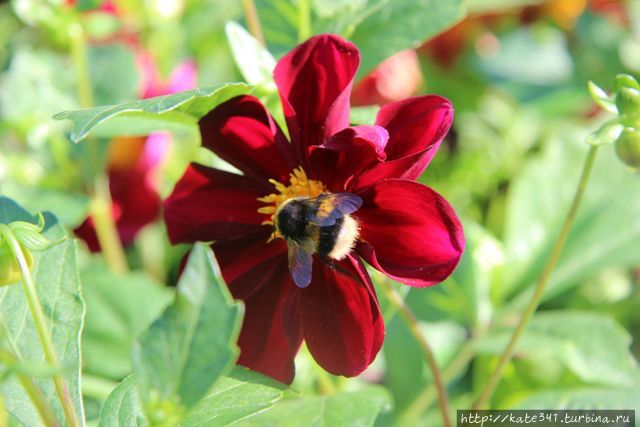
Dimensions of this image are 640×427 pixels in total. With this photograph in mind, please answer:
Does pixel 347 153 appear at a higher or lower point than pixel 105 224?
higher

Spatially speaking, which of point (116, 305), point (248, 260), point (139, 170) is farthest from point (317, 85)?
point (139, 170)

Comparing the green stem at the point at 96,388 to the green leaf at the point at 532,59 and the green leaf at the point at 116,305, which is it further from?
the green leaf at the point at 532,59

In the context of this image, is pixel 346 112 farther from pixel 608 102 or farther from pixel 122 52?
pixel 122 52

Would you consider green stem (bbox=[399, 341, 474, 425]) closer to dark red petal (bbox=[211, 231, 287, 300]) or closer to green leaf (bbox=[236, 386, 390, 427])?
green leaf (bbox=[236, 386, 390, 427])

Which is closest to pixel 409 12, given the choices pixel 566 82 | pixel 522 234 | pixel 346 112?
pixel 346 112

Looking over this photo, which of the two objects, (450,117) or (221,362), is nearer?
(221,362)

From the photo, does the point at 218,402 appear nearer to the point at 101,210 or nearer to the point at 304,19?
the point at 304,19
